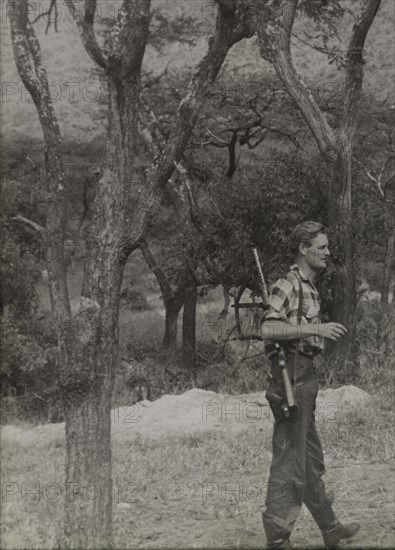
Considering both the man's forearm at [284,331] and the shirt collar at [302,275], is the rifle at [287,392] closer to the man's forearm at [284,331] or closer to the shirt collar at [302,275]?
the man's forearm at [284,331]

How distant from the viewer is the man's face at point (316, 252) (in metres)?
4.73

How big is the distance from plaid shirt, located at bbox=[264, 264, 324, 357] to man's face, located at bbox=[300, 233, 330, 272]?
11 cm

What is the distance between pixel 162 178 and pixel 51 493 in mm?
2978

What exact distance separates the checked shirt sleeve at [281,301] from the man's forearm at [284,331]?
0.14 feet

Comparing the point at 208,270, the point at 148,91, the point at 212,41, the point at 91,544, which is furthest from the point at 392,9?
the point at 91,544

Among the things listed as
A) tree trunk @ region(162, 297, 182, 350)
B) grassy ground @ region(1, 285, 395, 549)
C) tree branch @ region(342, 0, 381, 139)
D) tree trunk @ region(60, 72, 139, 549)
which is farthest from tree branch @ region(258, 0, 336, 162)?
tree trunk @ region(60, 72, 139, 549)

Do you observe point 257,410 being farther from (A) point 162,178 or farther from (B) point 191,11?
(B) point 191,11

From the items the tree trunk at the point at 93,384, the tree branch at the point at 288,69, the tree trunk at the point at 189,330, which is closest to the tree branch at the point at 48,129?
the tree branch at the point at 288,69

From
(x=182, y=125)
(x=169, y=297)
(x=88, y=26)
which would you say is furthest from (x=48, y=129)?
(x=169, y=297)

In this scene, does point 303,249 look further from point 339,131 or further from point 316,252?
point 339,131

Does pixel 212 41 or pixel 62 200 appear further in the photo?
pixel 62 200

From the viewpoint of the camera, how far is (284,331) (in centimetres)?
440

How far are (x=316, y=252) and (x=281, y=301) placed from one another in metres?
0.43

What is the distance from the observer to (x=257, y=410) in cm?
979
